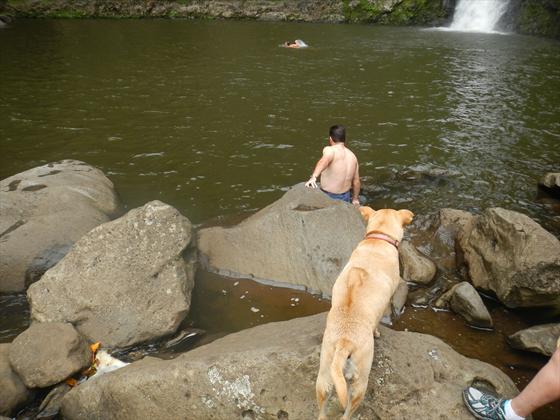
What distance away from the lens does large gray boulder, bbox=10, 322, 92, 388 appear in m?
4.94

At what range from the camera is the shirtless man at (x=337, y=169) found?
8.57 m

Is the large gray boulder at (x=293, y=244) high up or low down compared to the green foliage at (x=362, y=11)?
down

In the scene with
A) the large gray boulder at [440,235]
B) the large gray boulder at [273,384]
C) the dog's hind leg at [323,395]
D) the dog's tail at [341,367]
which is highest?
the dog's tail at [341,367]

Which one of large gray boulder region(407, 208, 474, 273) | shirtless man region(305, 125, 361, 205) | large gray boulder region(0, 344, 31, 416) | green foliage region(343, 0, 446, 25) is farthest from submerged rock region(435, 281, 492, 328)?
green foliage region(343, 0, 446, 25)

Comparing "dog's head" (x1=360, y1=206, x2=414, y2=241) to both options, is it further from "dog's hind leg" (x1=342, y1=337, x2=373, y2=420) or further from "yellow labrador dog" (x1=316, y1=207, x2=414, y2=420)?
"dog's hind leg" (x1=342, y1=337, x2=373, y2=420)

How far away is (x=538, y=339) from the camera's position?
5.66m

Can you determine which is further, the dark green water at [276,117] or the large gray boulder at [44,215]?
the dark green water at [276,117]

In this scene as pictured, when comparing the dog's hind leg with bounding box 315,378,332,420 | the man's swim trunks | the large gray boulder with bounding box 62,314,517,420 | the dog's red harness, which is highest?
the dog's red harness

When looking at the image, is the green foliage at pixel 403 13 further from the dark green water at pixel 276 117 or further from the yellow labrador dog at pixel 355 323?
the yellow labrador dog at pixel 355 323

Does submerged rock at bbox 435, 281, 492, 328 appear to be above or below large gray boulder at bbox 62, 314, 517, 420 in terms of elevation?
below

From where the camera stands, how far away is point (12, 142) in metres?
12.8

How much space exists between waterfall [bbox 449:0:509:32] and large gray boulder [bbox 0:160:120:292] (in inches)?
1452

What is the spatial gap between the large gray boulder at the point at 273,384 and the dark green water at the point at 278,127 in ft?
4.81

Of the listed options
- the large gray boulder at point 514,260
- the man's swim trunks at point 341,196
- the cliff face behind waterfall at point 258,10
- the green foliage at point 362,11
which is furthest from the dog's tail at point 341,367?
the green foliage at point 362,11
